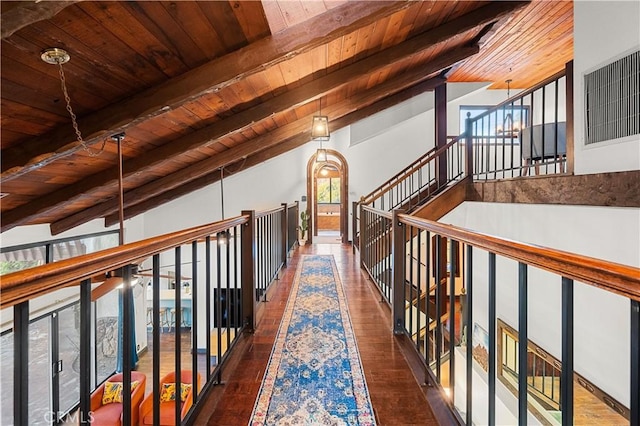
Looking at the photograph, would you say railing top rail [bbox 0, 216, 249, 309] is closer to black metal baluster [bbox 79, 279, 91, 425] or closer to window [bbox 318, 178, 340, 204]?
black metal baluster [bbox 79, 279, 91, 425]

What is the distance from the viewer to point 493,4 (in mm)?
3740

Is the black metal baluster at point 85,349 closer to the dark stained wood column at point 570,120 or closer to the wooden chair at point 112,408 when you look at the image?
the dark stained wood column at point 570,120

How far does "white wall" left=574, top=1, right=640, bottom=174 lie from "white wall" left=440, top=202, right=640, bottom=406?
1.36 ft

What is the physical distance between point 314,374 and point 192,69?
2.37 meters

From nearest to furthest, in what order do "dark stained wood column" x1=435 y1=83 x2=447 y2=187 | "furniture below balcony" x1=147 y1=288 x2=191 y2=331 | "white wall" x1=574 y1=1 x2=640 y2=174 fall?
"white wall" x1=574 y1=1 x2=640 y2=174, "dark stained wood column" x1=435 y1=83 x2=447 y2=187, "furniture below balcony" x1=147 y1=288 x2=191 y2=331

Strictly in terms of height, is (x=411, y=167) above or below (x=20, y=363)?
above

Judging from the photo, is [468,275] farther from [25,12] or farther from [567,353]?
[25,12]

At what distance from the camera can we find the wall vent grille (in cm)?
→ 269

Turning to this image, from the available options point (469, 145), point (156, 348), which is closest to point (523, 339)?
point (156, 348)

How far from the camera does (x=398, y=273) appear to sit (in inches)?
102

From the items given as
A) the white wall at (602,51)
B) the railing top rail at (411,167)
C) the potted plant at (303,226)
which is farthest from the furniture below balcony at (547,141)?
the potted plant at (303,226)

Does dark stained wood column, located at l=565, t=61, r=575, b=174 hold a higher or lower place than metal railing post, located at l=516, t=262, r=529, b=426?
higher

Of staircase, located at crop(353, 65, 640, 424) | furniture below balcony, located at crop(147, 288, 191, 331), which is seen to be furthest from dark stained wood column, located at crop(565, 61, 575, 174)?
furniture below balcony, located at crop(147, 288, 191, 331)

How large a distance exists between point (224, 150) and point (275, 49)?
3608mm
